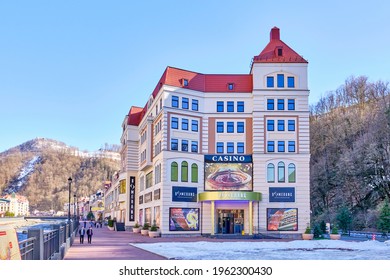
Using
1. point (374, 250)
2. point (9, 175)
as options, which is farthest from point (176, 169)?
point (9, 175)

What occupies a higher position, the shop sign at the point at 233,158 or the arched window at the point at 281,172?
the shop sign at the point at 233,158

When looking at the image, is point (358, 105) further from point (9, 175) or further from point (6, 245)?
point (9, 175)

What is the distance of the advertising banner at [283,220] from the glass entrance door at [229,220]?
274 cm

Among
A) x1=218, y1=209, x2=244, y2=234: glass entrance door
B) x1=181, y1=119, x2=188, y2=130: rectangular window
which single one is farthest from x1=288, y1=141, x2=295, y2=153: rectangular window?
x1=181, y1=119, x2=188, y2=130: rectangular window

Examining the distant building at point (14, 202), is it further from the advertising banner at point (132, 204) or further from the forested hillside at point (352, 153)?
the forested hillside at point (352, 153)

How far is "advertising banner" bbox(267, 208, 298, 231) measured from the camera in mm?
44500

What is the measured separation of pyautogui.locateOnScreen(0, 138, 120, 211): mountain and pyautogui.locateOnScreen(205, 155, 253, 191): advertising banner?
40936 mm

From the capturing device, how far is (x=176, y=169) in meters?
45.2

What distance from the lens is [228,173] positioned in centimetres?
4619

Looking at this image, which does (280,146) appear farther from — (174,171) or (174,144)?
(174,171)

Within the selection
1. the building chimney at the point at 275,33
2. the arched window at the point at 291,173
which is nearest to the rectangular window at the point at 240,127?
the arched window at the point at 291,173

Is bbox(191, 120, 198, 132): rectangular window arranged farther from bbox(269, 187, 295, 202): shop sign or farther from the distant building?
the distant building

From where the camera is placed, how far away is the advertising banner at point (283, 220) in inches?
1752

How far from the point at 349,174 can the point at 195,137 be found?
21.7 metres
